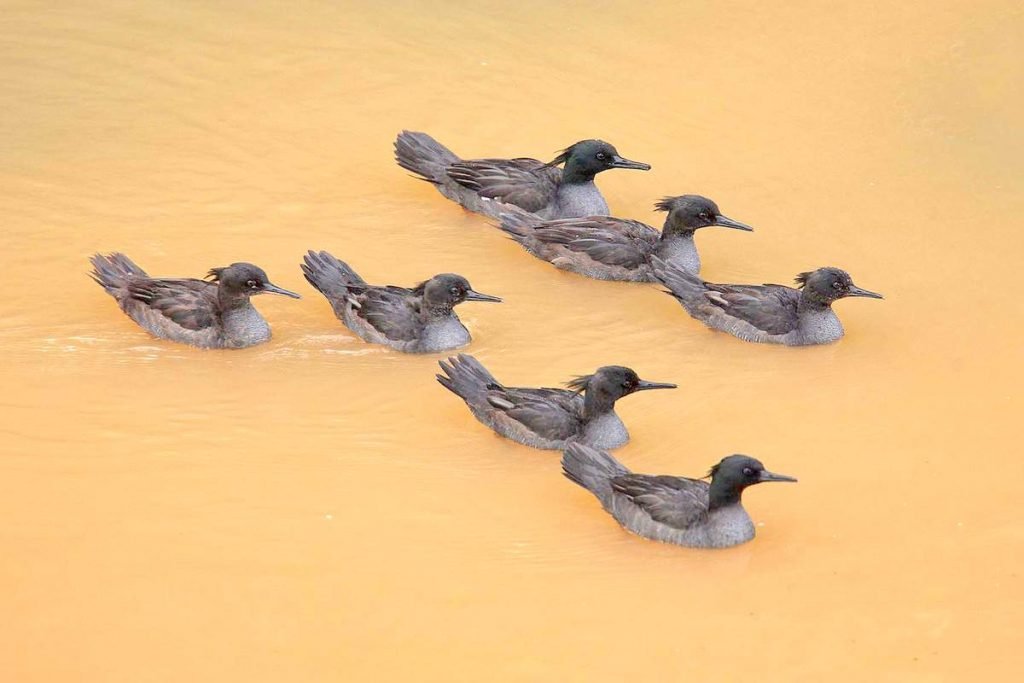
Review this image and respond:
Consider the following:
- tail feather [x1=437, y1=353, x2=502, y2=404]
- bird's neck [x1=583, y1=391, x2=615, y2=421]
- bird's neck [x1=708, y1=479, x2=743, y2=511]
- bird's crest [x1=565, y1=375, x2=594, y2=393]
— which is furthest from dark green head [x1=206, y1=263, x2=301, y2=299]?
bird's neck [x1=708, y1=479, x2=743, y2=511]

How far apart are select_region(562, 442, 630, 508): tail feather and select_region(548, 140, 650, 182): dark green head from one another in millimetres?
4323

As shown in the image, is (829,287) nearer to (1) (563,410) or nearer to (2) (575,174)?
(1) (563,410)

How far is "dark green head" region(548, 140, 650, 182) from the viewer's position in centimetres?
1499

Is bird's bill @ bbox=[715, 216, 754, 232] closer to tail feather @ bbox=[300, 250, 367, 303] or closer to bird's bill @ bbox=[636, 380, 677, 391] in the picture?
bird's bill @ bbox=[636, 380, 677, 391]

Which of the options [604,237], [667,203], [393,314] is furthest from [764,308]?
[393,314]

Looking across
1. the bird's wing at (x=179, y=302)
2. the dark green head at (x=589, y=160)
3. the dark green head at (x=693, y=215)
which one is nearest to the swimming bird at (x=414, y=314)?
the bird's wing at (x=179, y=302)

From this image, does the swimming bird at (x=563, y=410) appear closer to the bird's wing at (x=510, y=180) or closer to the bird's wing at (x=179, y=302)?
the bird's wing at (x=179, y=302)

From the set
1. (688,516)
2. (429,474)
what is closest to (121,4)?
(429,474)

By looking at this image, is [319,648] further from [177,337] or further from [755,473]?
[177,337]

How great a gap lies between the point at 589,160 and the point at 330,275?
277cm

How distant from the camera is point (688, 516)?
1073cm

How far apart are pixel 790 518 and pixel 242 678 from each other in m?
3.64

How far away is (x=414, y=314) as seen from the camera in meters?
13.0

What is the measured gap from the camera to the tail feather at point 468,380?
12023mm
